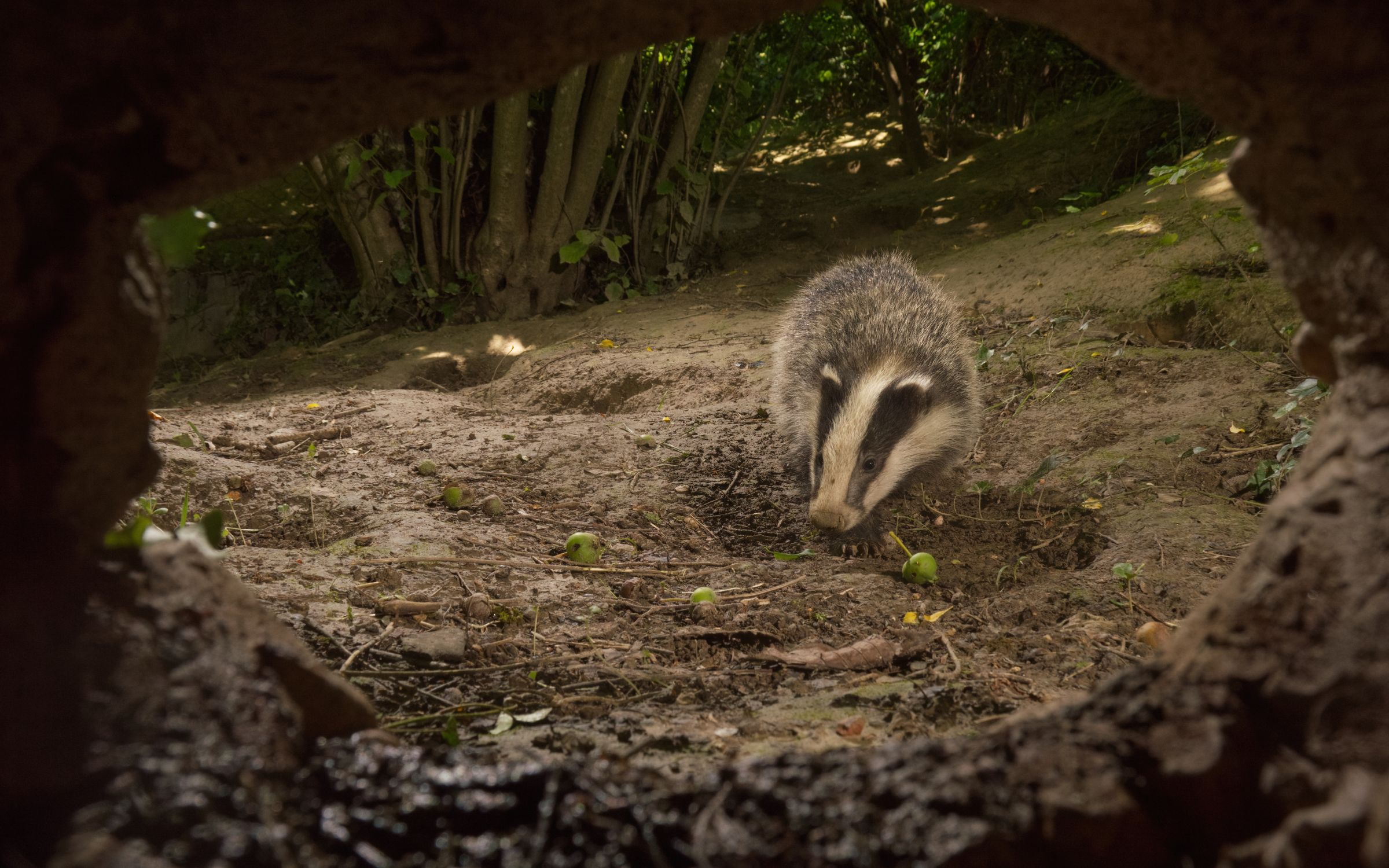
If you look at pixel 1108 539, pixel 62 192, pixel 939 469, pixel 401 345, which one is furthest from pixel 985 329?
pixel 62 192

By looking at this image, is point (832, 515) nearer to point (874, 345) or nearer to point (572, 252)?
point (874, 345)

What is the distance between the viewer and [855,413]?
4.25 meters

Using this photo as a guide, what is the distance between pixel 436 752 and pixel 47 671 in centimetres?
52

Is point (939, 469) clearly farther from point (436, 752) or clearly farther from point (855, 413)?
point (436, 752)

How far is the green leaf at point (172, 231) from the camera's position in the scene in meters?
1.38

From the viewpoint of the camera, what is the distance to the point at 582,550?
138 inches

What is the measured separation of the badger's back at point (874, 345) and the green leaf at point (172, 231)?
10.8 ft

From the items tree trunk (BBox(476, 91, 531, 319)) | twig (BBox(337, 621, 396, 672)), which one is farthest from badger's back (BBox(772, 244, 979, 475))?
tree trunk (BBox(476, 91, 531, 319))

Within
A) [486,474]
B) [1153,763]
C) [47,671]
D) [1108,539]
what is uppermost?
[47,671]

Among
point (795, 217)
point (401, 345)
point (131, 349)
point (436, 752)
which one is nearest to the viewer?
point (131, 349)

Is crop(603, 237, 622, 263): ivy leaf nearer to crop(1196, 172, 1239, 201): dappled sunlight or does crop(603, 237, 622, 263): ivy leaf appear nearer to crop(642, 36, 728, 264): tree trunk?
crop(642, 36, 728, 264): tree trunk

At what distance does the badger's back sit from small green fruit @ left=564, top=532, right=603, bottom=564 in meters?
1.37

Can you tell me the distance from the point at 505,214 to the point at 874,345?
4.41 metres

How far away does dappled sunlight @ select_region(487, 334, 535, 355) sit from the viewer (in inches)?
289
